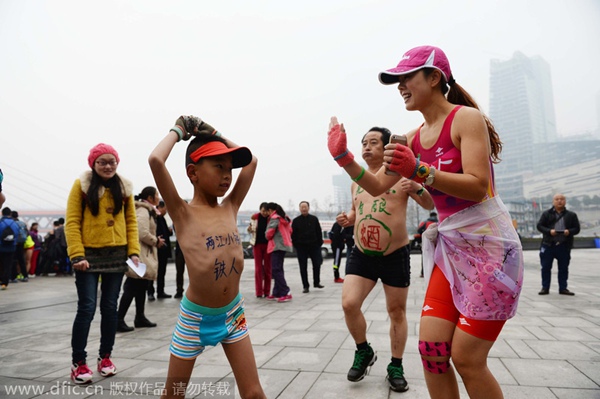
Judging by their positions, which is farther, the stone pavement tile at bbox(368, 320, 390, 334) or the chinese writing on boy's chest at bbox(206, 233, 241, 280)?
the stone pavement tile at bbox(368, 320, 390, 334)

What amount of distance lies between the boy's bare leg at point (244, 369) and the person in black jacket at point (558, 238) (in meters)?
7.48

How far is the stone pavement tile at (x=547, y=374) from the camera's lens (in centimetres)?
305

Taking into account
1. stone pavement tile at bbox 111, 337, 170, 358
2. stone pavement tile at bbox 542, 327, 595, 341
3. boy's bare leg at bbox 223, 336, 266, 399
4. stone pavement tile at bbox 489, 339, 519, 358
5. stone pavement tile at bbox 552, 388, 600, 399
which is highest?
boy's bare leg at bbox 223, 336, 266, 399

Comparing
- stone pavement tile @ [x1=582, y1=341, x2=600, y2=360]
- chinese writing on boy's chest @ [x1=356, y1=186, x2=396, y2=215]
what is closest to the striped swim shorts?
chinese writing on boy's chest @ [x1=356, y1=186, x2=396, y2=215]

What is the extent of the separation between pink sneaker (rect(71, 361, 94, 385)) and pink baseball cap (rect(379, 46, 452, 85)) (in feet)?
10.7

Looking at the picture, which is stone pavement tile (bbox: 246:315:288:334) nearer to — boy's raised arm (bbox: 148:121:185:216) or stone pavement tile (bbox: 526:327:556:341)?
stone pavement tile (bbox: 526:327:556:341)

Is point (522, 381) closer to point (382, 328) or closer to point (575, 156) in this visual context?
point (382, 328)

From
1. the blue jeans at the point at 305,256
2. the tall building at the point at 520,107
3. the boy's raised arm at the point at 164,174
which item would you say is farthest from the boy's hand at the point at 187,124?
the tall building at the point at 520,107

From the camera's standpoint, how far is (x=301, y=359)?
3791 mm

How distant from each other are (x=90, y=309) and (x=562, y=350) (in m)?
4.50

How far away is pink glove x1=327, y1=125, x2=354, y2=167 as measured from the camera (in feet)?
Result: 7.39

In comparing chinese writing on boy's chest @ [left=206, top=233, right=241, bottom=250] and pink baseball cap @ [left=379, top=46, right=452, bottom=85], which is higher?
pink baseball cap @ [left=379, top=46, right=452, bottom=85]

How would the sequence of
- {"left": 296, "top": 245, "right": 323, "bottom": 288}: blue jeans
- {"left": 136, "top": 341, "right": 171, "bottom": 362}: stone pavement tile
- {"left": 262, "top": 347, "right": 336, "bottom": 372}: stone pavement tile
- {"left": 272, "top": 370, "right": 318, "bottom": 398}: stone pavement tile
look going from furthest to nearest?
1. {"left": 296, "top": 245, "right": 323, "bottom": 288}: blue jeans
2. {"left": 136, "top": 341, "right": 171, "bottom": 362}: stone pavement tile
3. {"left": 262, "top": 347, "right": 336, "bottom": 372}: stone pavement tile
4. {"left": 272, "top": 370, "right": 318, "bottom": 398}: stone pavement tile

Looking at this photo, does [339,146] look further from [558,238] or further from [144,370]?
[558,238]
